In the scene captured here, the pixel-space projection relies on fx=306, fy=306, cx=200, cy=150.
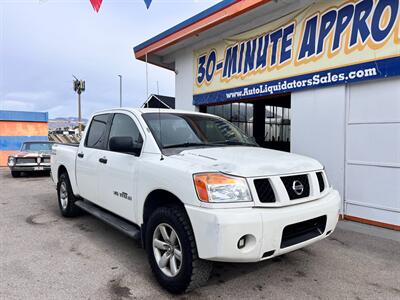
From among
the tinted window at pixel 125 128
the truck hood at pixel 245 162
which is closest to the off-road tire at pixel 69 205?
the tinted window at pixel 125 128

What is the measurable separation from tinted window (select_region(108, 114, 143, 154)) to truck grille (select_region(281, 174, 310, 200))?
1.73 m

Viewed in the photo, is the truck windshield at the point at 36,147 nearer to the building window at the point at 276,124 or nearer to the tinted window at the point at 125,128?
the building window at the point at 276,124

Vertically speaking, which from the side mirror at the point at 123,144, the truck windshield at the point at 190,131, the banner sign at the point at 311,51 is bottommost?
the side mirror at the point at 123,144

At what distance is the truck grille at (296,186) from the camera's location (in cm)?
287

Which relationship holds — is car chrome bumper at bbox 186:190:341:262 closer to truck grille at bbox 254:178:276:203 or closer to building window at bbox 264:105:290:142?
truck grille at bbox 254:178:276:203

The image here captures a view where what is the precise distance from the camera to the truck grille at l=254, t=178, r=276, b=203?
106 inches

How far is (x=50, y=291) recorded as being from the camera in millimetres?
2982

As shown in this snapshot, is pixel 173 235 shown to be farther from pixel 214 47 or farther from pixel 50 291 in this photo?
pixel 214 47

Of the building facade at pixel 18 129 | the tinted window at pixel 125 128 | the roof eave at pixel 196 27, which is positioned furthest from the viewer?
the building facade at pixel 18 129

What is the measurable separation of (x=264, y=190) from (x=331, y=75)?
3.91 metres

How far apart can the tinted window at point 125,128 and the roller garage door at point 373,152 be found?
3966 mm

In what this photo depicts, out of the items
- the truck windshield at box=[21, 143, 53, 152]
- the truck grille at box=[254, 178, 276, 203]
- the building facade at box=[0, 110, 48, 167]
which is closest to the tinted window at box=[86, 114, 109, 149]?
the truck grille at box=[254, 178, 276, 203]

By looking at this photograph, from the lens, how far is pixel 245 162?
9.51 ft

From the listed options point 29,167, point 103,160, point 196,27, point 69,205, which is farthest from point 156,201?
point 29,167
